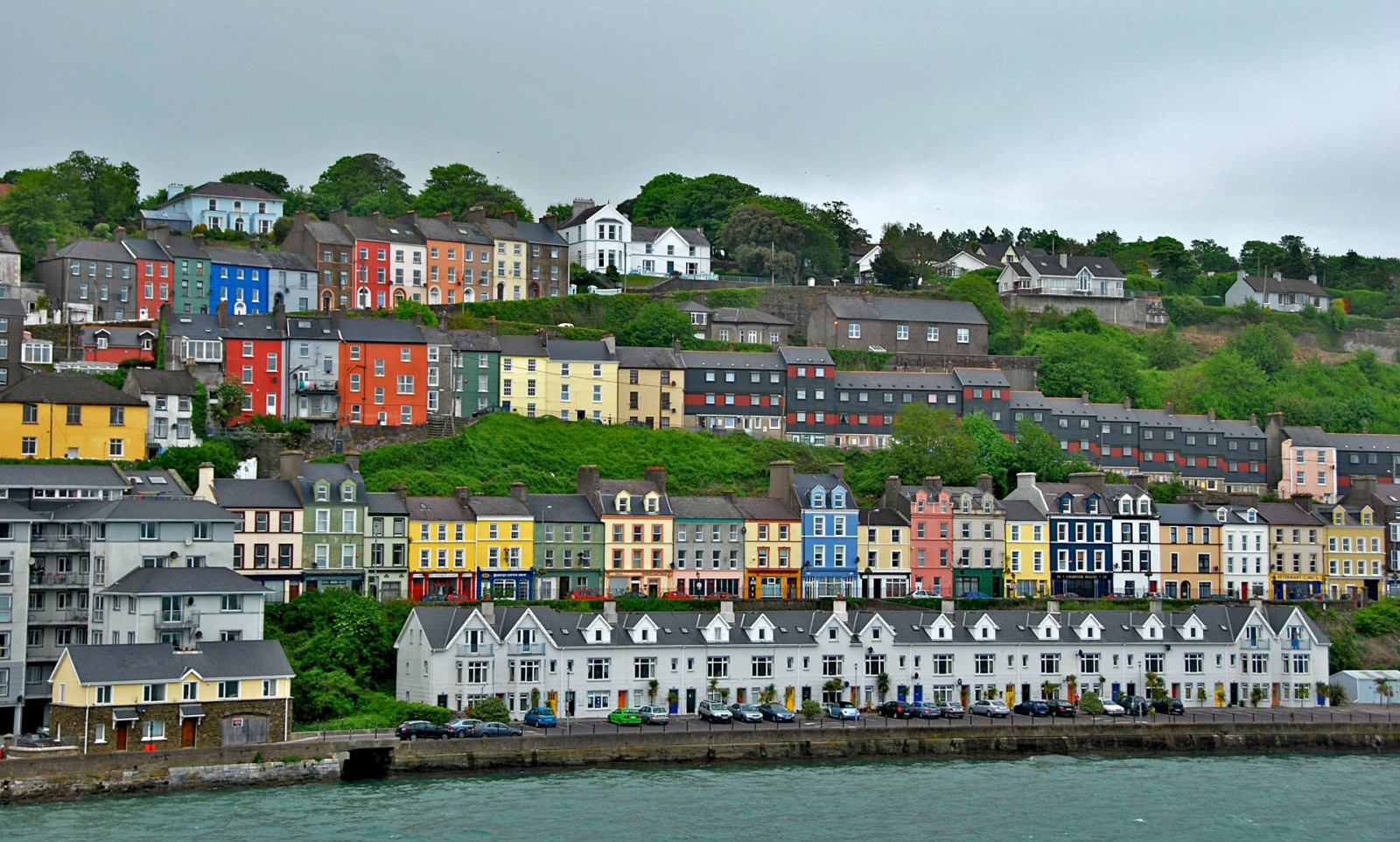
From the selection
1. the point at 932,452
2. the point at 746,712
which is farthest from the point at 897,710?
the point at 932,452

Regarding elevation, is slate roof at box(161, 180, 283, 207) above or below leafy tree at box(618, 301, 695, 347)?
above

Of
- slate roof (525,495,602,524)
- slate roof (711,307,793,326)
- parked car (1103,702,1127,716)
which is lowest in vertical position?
parked car (1103,702,1127,716)

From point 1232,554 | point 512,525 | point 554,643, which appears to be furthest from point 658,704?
point 1232,554

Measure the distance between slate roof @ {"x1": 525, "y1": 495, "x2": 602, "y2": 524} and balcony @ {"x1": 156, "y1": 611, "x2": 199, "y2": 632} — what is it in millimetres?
17373

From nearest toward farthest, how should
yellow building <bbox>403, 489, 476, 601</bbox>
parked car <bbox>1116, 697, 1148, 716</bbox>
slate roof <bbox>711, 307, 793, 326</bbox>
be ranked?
parked car <bbox>1116, 697, 1148, 716</bbox>, yellow building <bbox>403, 489, 476, 601</bbox>, slate roof <bbox>711, 307, 793, 326</bbox>

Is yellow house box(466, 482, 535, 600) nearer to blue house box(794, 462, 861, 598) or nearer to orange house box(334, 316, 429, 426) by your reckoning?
orange house box(334, 316, 429, 426)

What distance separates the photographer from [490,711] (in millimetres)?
56625

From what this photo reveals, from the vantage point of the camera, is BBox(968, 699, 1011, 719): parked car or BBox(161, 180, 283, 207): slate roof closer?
BBox(968, 699, 1011, 719): parked car

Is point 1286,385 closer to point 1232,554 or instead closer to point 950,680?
point 1232,554

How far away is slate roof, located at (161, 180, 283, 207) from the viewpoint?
103 metres

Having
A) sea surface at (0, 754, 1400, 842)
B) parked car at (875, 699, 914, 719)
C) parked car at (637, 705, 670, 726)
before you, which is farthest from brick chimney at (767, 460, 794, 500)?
sea surface at (0, 754, 1400, 842)

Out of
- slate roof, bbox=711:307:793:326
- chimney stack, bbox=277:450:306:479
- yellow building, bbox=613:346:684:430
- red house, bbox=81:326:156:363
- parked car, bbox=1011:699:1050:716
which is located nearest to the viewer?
parked car, bbox=1011:699:1050:716

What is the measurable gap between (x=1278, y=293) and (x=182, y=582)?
310 feet

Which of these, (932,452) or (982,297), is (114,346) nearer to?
(932,452)
